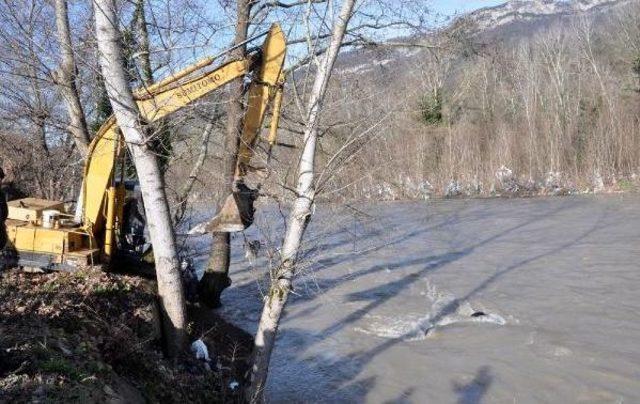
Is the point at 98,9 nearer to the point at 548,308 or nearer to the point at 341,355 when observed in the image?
the point at 341,355

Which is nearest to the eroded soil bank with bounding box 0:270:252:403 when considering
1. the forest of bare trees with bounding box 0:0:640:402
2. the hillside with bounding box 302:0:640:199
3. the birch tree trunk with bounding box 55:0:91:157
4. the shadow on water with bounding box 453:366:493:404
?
the forest of bare trees with bounding box 0:0:640:402

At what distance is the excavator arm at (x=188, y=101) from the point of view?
7.92 meters

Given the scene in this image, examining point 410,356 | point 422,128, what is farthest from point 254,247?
point 422,128

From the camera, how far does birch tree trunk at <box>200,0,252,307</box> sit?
987cm

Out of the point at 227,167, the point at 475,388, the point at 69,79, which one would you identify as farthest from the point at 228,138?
the point at 475,388

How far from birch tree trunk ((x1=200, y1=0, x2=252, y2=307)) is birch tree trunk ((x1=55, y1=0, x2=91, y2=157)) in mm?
2487

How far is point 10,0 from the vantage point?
A: 1214 centimetres

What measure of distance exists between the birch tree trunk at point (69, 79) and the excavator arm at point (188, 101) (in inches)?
72.8

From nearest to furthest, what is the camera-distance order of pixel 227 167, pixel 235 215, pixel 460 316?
pixel 235 215 → pixel 227 167 → pixel 460 316

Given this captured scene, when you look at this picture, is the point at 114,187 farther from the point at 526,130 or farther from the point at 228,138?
the point at 526,130

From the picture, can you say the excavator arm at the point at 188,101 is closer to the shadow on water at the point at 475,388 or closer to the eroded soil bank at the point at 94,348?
the eroded soil bank at the point at 94,348

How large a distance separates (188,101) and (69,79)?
385cm

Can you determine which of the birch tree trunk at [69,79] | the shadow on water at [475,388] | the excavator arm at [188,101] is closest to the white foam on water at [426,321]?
the shadow on water at [475,388]

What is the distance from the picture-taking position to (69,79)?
35.5 feet
